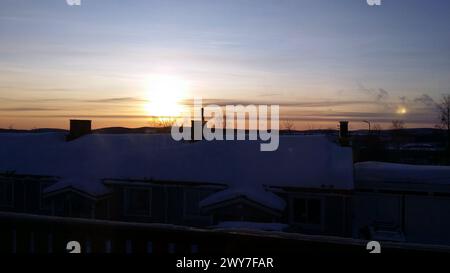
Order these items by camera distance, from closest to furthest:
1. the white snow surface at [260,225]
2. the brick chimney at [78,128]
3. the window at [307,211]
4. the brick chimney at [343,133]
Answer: the white snow surface at [260,225] < the window at [307,211] < the brick chimney at [343,133] < the brick chimney at [78,128]

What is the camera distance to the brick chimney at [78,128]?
24228 millimetres

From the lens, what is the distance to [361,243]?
2221mm

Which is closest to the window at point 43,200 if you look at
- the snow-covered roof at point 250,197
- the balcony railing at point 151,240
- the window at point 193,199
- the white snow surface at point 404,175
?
the window at point 193,199

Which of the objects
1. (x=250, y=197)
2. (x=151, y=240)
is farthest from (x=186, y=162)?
(x=151, y=240)

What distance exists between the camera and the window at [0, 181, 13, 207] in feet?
64.5

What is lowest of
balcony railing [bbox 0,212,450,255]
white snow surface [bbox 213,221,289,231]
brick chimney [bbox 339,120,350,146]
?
white snow surface [bbox 213,221,289,231]

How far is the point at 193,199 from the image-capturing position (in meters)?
17.4

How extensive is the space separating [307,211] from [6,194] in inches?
527

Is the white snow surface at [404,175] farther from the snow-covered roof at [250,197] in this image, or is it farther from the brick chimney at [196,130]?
the brick chimney at [196,130]

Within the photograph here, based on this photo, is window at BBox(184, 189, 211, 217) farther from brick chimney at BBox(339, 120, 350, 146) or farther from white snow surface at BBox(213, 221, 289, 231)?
brick chimney at BBox(339, 120, 350, 146)

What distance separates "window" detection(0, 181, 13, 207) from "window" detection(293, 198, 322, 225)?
12643 millimetres

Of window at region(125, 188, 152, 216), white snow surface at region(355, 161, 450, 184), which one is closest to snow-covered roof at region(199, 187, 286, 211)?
window at region(125, 188, 152, 216)

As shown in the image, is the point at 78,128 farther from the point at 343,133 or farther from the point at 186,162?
the point at 343,133

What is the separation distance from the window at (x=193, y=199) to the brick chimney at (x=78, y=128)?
978 cm
